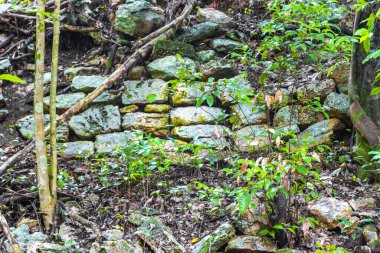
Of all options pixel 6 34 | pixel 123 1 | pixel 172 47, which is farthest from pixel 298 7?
pixel 6 34

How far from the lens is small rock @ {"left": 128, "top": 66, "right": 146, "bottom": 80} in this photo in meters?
6.52

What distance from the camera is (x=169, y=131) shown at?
19.1 ft

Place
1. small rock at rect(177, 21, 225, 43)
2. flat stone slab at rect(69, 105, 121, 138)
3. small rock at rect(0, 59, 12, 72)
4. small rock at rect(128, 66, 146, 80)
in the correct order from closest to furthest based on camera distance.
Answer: flat stone slab at rect(69, 105, 121, 138)
small rock at rect(128, 66, 146, 80)
small rock at rect(0, 59, 12, 72)
small rock at rect(177, 21, 225, 43)

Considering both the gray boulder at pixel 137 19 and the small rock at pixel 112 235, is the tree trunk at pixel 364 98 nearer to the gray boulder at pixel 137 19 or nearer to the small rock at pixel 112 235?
the small rock at pixel 112 235

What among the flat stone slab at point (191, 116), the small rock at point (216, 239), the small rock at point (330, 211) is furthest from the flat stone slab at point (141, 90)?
the small rock at point (330, 211)

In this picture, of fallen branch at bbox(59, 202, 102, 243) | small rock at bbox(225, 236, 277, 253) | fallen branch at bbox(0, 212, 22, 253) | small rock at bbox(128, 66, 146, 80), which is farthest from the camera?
small rock at bbox(128, 66, 146, 80)

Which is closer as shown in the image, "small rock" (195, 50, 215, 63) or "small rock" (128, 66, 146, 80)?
"small rock" (128, 66, 146, 80)

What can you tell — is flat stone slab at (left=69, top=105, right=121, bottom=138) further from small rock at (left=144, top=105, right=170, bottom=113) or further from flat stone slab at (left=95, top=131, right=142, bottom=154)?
small rock at (left=144, top=105, right=170, bottom=113)

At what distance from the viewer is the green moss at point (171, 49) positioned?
22.0 feet

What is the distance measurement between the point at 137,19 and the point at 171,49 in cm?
88

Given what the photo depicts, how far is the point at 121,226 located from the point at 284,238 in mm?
1621

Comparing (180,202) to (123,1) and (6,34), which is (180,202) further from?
(6,34)

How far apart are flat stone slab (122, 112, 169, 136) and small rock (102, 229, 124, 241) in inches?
94.2

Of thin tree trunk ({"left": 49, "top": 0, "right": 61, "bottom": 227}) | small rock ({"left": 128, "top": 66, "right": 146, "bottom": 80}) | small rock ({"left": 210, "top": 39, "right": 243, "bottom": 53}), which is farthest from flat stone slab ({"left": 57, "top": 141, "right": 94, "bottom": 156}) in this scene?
small rock ({"left": 210, "top": 39, "right": 243, "bottom": 53})
